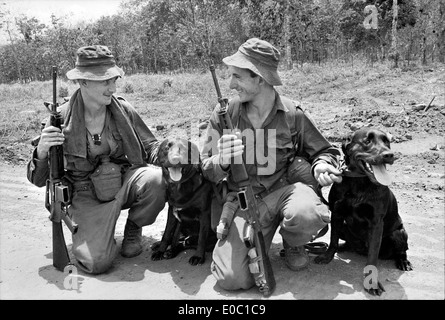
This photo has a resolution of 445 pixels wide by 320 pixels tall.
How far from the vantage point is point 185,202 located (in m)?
4.11

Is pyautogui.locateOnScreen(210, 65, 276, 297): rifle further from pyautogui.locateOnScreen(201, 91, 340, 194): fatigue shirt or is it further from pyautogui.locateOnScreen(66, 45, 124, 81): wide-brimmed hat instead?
pyautogui.locateOnScreen(66, 45, 124, 81): wide-brimmed hat

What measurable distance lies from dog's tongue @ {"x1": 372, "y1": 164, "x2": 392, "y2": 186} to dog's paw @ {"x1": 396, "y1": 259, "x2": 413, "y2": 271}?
903 mm

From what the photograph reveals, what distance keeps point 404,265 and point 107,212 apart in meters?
2.83

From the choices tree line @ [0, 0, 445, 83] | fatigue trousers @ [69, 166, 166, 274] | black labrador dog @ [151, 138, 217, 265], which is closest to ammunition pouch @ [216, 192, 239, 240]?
black labrador dog @ [151, 138, 217, 265]

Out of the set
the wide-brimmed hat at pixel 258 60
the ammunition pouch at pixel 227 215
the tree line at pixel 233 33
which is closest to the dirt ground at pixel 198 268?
the ammunition pouch at pixel 227 215

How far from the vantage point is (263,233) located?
12.4 feet

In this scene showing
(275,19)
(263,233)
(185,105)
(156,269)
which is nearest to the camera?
(263,233)

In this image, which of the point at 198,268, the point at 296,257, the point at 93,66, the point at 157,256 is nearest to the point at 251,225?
the point at 296,257

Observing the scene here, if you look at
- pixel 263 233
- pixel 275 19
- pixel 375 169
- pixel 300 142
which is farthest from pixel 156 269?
pixel 275 19

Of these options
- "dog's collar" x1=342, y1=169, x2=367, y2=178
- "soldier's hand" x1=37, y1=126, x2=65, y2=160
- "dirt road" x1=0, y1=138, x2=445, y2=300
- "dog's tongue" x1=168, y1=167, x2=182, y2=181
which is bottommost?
"dirt road" x1=0, y1=138, x2=445, y2=300

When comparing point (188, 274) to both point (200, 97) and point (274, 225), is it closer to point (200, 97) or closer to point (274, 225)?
point (274, 225)

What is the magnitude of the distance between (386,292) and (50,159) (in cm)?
319

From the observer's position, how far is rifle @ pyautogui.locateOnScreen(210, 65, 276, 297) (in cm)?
344

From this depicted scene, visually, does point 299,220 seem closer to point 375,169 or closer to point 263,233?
point 263,233
